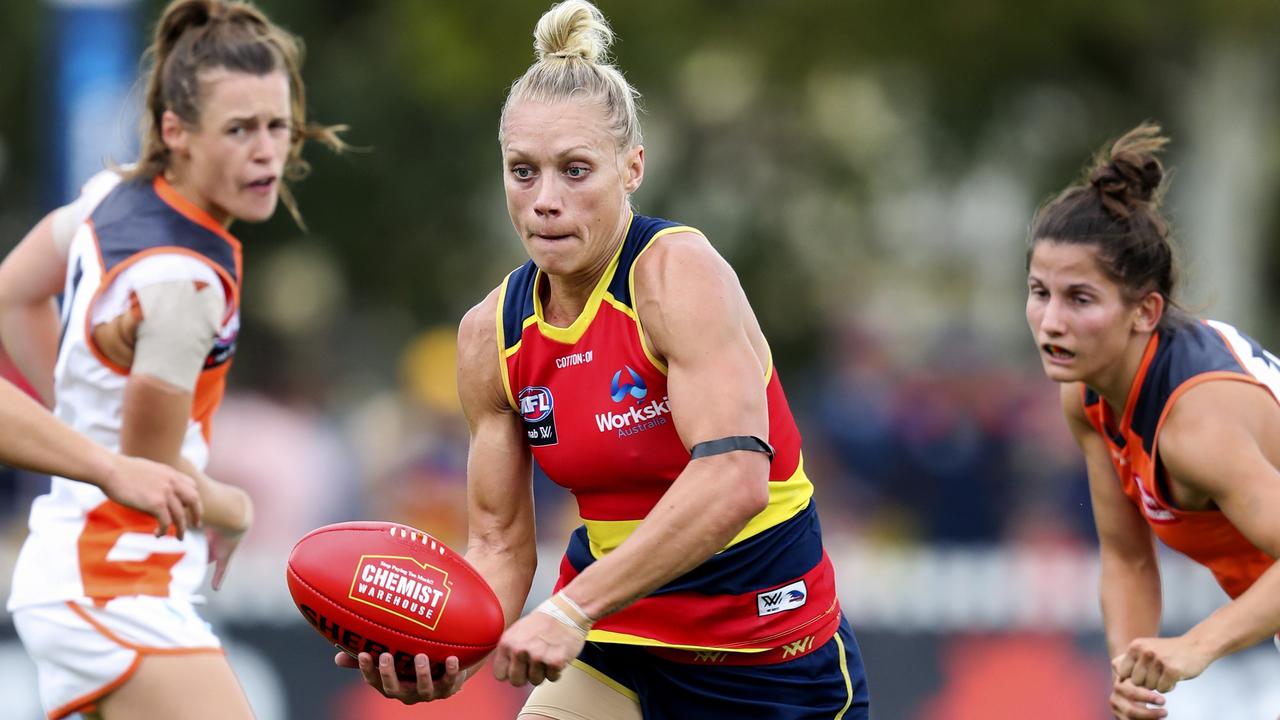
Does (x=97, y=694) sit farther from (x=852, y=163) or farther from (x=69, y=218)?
(x=852, y=163)

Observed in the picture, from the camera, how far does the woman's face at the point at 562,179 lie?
3998 millimetres

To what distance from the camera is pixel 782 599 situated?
4.26m

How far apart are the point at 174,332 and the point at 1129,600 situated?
9.55 feet

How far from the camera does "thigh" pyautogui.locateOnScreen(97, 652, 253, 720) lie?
15.1ft

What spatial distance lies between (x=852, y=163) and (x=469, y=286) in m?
4.74

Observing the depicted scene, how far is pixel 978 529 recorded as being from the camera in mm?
10219

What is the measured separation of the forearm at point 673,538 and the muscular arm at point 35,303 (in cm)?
229

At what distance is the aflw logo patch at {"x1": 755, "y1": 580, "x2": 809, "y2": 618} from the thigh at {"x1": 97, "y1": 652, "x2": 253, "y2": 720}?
58.2 inches

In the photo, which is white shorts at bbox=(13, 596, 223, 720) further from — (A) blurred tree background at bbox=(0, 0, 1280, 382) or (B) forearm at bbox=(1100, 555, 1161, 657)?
(A) blurred tree background at bbox=(0, 0, 1280, 382)

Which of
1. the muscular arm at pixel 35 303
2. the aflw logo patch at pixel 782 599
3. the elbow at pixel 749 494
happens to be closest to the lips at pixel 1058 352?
the aflw logo patch at pixel 782 599

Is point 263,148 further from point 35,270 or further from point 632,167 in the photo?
point 632,167

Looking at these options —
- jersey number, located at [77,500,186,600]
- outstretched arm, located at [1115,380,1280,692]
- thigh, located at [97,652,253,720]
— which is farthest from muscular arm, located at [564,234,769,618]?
jersey number, located at [77,500,186,600]

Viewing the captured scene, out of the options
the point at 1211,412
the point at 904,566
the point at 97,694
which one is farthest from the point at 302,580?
the point at 904,566

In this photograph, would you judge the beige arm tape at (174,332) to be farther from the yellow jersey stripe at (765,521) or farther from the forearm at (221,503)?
the yellow jersey stripe at (765,521)
